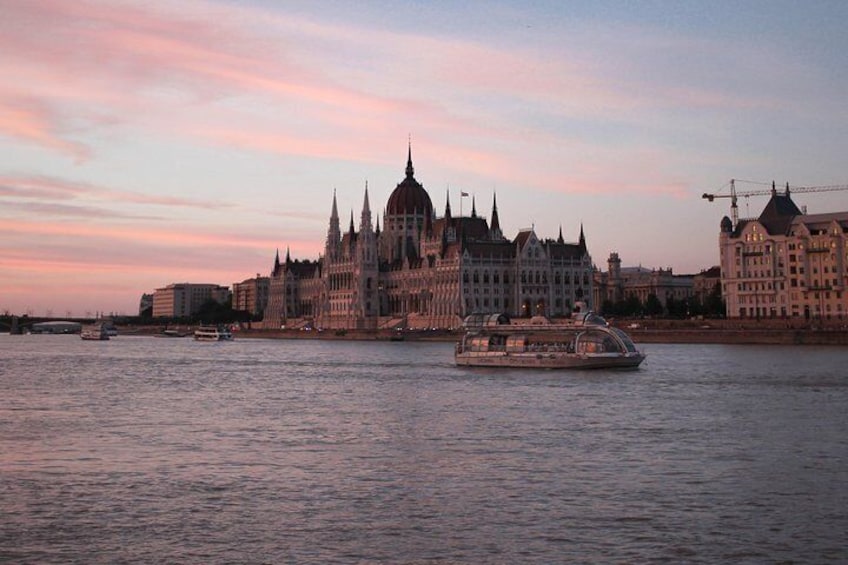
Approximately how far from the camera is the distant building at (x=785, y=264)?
145 meters

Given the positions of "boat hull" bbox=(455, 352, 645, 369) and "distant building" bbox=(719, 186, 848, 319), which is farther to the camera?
"distant building" bbox=(719, 186, 848, 319)

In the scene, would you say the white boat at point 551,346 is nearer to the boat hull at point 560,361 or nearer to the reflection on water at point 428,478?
the boat hull at point 560,361

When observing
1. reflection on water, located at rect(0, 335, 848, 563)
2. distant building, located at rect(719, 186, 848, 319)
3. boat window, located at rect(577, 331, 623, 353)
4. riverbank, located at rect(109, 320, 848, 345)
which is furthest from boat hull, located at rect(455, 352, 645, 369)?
distant building, located at rect(719, 186, 848, 319)

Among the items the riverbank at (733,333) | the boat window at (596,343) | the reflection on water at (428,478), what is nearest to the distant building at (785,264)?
the riverbank at (733,333)

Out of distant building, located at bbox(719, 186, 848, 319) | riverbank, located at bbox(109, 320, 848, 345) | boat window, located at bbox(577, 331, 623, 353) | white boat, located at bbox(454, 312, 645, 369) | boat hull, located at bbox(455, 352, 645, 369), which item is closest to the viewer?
boat hull, located at bbox(455, 352, 645, 369)

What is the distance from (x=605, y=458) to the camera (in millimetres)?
29000

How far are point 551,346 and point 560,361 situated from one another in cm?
234

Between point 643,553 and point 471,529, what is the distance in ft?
11.5

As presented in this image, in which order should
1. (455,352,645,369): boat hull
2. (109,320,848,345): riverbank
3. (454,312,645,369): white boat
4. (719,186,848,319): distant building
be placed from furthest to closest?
(719,186,848,319): distant building < (109,320,848,345): riverbank < (454,312,645,369): white boat < (455,352,645,369): boat hull

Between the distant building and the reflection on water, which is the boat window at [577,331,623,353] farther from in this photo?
the distant building

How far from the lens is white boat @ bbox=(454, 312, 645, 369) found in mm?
72438

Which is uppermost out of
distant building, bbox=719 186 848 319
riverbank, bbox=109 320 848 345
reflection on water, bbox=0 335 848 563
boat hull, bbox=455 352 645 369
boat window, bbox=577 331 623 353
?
distant building, bbox=719 186 848 319

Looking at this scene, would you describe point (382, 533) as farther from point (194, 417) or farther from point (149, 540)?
point (194, 417)

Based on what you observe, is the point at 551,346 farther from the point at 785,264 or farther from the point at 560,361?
the point at 785,264
